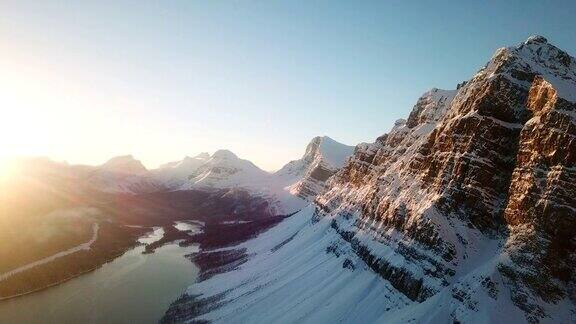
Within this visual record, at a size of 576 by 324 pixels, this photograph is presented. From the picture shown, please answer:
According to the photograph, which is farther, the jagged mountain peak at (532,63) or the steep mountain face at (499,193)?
the jagged mountain peak at (532,63)

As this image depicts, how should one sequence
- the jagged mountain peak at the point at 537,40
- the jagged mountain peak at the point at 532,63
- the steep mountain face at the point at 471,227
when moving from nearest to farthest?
the steep mountain face at the point at 471,227, the jagged mountain peak at the point at 532,63, the jagged mountain peak at the point at 537,40

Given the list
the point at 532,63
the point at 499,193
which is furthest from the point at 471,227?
the point at 532,63

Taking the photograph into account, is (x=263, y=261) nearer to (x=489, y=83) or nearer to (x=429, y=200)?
(x=429, y=200)

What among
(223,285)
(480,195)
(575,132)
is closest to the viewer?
(575,132)

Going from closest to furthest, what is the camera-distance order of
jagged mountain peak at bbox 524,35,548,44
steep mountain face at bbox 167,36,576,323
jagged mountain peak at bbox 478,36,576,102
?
steep mountain face at bbox 167,36,576,323 < jagged mountain peak at bbox 478,36,576,102 < jagged mountain peak at bbox 524,35,548,44

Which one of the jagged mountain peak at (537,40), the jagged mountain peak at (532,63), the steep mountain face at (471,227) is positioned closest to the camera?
Result: the steep mountain face at (471,227)

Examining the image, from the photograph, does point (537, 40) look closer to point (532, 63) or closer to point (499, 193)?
point (532, 63)

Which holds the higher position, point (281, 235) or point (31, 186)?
point (31, 186)

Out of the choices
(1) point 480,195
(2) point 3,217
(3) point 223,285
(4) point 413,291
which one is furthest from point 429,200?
(2) point 3,217
